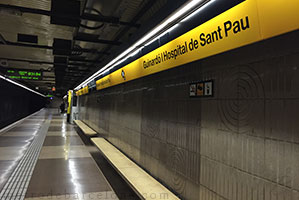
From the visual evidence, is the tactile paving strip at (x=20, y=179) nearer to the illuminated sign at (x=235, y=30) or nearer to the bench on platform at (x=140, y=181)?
the bench on platform at (x=140, y=181)

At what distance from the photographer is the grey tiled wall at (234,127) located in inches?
61.3

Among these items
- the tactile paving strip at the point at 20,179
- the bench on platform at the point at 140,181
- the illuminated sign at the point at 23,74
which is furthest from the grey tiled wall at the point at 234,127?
the illuminated sign at the point at 23,74

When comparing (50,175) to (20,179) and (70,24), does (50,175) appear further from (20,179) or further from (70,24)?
(70,24)

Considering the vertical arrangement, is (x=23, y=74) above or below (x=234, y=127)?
above

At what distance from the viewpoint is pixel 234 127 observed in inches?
79.8

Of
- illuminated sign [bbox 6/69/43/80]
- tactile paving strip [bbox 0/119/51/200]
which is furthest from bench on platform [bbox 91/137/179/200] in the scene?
illuminated sign [bbox 6/69/43/80]

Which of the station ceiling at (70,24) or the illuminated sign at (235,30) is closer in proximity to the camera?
the illuminated sign at (235,30)

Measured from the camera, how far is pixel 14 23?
5094 mm

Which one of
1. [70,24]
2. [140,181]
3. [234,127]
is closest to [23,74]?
[70,24]

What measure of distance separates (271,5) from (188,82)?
144 centimetres

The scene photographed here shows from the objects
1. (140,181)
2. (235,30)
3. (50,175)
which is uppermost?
(235,30)

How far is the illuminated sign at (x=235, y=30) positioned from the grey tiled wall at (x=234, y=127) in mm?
188

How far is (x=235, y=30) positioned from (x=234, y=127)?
84 centimetres

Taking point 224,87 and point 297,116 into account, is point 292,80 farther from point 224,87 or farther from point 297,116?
point 224,87
